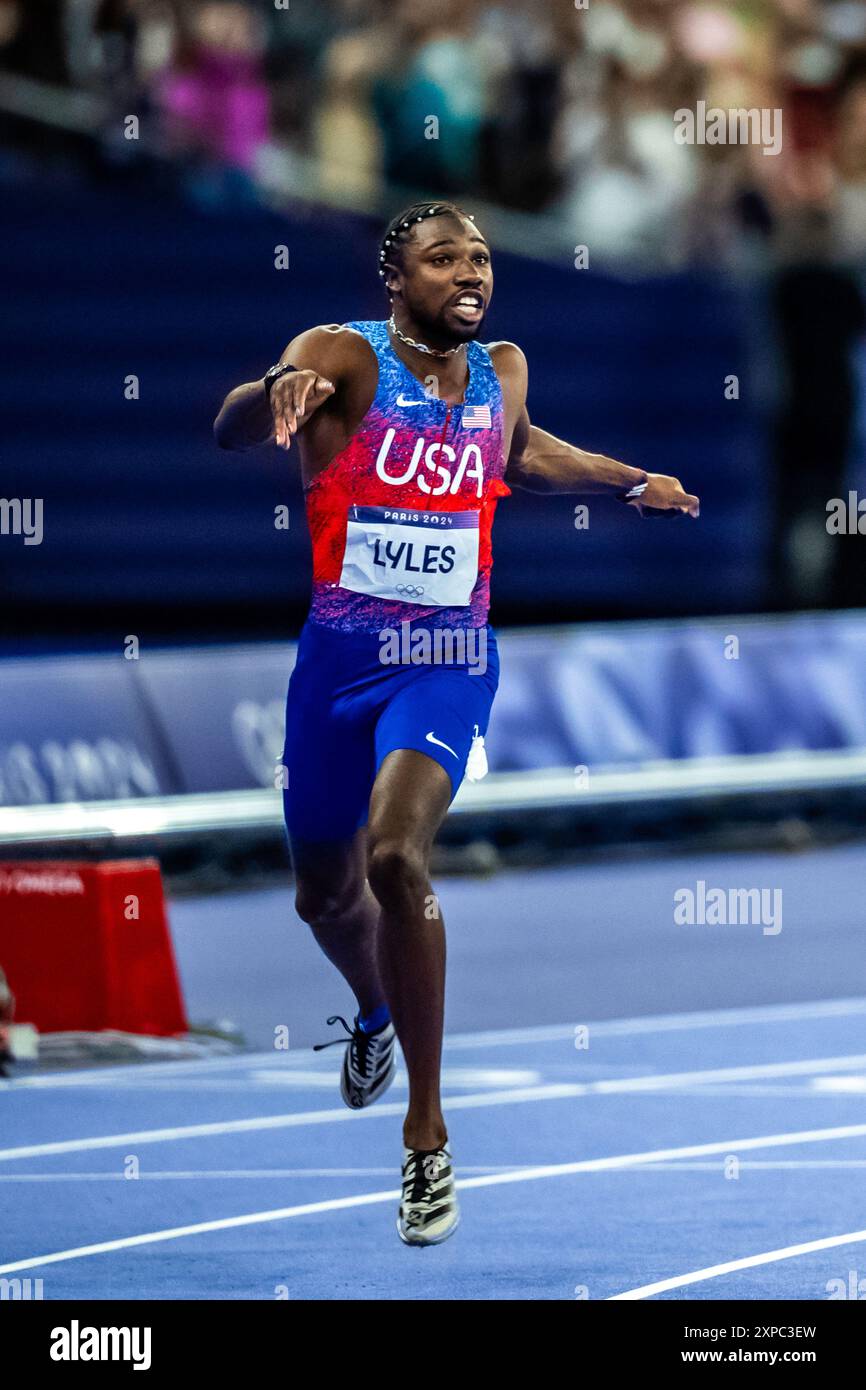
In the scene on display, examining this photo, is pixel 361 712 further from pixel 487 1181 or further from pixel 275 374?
pixel 487 1181

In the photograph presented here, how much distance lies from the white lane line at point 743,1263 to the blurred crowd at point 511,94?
8.19 metres

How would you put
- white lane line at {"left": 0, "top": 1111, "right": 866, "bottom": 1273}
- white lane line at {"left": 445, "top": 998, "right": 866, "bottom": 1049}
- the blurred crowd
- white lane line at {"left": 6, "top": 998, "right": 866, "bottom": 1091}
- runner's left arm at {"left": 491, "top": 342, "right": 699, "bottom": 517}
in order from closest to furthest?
white lane line at {"left": 0, "top": 1111, "right": 866, "bottom": 1273}, runner's left arm at {"left": 491, "top": 342, "right": 699, "bottom": 517}, white lane line at {"left": 6, "top": 998, "right": 866, "bottom": 1091}, white lane line at {"left": 445, "top": 998, "right": 866, "bottom": 1049}, the blurred crowd

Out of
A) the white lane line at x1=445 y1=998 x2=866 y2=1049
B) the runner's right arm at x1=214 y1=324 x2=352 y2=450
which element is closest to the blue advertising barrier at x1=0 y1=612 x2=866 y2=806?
the white lane line at x1=445 y1=998 x2=866 y2=1049

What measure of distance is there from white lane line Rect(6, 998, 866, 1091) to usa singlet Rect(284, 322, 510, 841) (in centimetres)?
293

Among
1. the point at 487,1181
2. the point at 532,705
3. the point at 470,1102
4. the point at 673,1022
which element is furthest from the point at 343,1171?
the point at 532,705

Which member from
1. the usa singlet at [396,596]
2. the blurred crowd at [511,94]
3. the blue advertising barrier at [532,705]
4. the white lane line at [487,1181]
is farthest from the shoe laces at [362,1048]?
the blurred crowd at [511,94]

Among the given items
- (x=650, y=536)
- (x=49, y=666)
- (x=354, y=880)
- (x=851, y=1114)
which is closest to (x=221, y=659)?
(x=49, y=666)

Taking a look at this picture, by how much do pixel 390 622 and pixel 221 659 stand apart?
20.9 feet

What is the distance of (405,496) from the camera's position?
6500 mm

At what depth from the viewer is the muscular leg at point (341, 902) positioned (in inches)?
271

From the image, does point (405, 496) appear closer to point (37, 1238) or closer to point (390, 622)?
point (390, 622)

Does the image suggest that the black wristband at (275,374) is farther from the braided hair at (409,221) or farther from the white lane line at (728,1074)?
the white lane line at (728,1074)

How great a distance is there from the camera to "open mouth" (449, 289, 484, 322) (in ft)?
21.1

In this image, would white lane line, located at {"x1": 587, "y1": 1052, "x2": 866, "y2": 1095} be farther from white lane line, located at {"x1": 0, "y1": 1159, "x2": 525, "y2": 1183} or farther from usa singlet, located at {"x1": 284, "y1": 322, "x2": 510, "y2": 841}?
usa singlet, located at {"x1": 284, "y1": 322, "x2": 510, "y2": 841}
